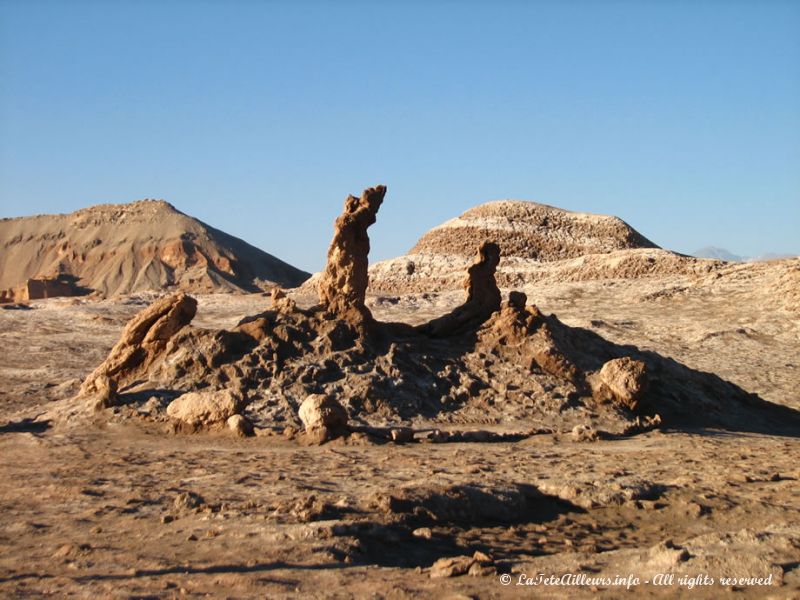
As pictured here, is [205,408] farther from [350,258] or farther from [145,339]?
[350,258]

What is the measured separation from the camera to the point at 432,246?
129 feet

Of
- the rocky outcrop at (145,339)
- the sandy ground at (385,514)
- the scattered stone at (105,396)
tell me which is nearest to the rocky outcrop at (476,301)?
the sandy ground at (385,514)

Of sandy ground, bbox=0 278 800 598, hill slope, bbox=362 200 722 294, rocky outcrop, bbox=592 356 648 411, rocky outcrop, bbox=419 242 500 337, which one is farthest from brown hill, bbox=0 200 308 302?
sandy ground, bbox=0 278 800 598

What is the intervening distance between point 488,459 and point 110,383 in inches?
208

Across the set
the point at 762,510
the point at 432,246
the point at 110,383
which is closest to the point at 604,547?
the point at 762,510

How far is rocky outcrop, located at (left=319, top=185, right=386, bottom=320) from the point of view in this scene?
1299 centimetres

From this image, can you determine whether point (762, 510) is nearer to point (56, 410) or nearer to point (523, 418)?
point (523, 418)

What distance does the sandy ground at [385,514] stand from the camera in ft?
18.2

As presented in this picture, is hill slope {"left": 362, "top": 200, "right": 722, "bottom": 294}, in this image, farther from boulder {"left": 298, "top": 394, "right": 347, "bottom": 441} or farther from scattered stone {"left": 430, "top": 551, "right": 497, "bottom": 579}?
scattered stone {"left": 430, "top": 551, "right": 497, "bottom": 579}

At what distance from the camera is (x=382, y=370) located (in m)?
12.2

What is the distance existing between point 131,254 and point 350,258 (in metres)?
56.2

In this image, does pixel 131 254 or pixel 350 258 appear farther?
pixel 131 254

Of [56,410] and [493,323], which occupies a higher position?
[493,323]

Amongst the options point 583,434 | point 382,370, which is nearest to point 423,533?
point 583,434
